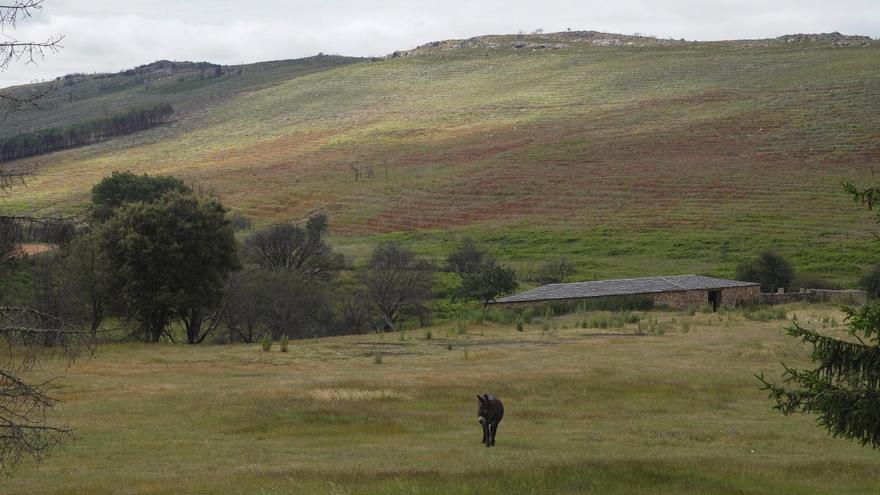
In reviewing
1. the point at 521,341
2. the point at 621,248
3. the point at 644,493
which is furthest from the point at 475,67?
the point at 644,493

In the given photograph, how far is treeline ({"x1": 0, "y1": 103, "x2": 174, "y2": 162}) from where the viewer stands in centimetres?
15936

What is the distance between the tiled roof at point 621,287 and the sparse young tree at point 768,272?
238 inches

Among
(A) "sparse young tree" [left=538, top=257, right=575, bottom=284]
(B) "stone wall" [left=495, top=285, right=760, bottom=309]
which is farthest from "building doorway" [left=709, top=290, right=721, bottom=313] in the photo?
(A) "sparse young tree" [left=538, top=257, right=575, bottom=284]

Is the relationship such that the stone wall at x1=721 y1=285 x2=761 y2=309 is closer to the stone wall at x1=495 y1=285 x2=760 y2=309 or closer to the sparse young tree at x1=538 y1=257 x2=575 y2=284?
the stone wall at x1=495 y1=285 x2=760 y2=309

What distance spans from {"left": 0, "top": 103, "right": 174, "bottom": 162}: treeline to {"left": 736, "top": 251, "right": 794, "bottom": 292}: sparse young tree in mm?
111237

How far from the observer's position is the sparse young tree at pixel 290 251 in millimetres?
72438

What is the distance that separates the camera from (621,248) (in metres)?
83.9

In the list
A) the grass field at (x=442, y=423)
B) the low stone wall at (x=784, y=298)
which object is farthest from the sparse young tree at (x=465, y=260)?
the grass field at (x=442, y=423)

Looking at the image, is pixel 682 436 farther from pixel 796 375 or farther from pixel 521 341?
pixel 521 341

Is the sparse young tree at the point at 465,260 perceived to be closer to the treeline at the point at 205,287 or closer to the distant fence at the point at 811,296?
the treeline at the point at 205,287

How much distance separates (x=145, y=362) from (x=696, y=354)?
19935mm

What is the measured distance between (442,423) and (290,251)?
160ft

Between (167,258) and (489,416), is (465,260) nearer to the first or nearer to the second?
(167,258)

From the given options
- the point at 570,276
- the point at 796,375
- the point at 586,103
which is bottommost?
the point at 570,276
